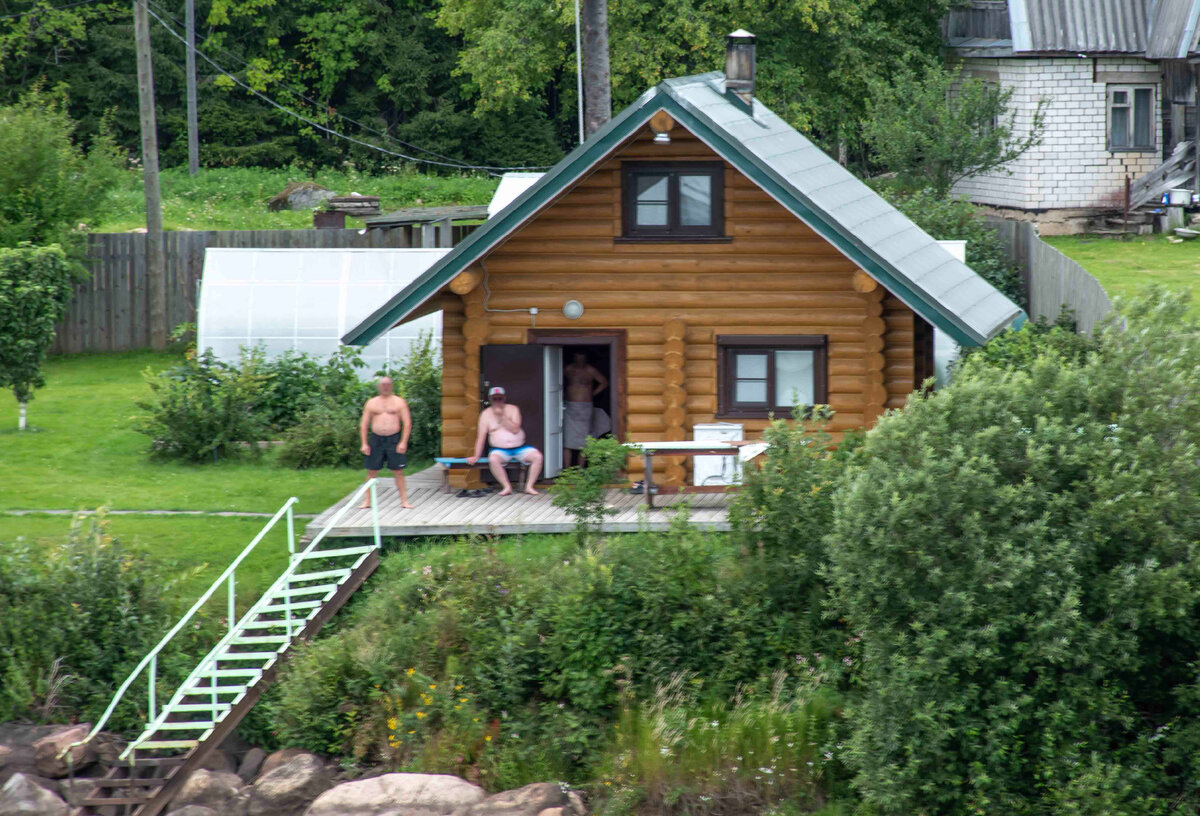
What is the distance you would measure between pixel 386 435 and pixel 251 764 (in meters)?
4.27

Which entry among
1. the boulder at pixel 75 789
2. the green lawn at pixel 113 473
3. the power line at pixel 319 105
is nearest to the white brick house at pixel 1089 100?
the power line at pixel 319 105

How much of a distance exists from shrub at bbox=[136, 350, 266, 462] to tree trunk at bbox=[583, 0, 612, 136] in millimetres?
7718

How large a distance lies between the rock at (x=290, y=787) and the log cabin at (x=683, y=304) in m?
4.71

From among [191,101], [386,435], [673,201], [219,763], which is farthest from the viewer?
[191,101]

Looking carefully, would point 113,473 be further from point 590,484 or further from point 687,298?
point 687,298

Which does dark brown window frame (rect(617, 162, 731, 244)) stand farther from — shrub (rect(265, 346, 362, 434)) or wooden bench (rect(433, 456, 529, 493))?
shrub (rect(265, 346, 362, 434))

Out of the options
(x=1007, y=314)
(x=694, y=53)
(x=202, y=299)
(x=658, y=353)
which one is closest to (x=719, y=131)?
(x=658, y=353)

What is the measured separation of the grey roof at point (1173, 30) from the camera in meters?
33.6

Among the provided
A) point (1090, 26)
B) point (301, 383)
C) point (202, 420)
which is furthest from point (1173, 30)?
point (202, 420)

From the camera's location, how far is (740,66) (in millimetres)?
19500

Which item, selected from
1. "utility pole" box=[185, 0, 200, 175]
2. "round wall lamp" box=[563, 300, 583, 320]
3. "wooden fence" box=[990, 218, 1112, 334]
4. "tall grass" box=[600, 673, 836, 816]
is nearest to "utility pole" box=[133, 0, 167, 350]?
"round wall lamp" box=[563, 300, 583, 320]

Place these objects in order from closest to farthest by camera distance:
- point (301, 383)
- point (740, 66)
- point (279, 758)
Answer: point (279, 758) < point (740, 66) < point (301, 383)

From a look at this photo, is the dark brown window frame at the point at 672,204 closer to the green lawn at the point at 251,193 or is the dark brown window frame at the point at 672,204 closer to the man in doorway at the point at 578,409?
the man in doorway at the point at 578,409

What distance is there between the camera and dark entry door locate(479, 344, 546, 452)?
18.2 metres
